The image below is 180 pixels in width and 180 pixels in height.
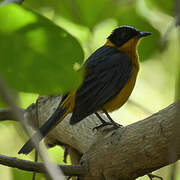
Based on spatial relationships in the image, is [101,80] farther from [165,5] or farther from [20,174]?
[165,5]

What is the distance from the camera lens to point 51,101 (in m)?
4.65

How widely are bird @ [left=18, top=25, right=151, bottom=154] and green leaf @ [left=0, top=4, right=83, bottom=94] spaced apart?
6.99 feet

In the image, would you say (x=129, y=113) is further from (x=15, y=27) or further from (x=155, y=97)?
(x=15, y=27)

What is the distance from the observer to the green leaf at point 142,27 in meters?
2.48

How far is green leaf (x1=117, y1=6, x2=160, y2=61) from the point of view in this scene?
2.48 metres

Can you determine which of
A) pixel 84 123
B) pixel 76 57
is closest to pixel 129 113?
pixel 84 123

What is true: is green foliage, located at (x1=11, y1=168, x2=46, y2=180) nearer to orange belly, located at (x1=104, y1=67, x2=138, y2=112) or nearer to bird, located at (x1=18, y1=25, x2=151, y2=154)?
bird, located at (x1=18, y1=25, x2=151, y2=154)

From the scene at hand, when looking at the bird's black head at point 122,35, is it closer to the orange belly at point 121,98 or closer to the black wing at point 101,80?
the black wing at point 101,80

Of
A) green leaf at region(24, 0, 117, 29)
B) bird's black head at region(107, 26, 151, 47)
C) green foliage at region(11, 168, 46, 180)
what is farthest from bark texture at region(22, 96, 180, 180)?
bird's black head at region(107, 26, 151, 47)

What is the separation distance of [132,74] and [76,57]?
119 inches

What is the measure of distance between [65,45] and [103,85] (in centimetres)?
269

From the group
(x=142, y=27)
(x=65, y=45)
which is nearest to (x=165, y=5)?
(x=142, y=27)

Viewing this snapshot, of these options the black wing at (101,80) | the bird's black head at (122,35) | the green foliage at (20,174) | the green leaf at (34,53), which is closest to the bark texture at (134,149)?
the black wing at (101,80)

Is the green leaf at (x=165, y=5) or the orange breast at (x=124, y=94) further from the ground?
the orange breast at (x=124, y=94)
